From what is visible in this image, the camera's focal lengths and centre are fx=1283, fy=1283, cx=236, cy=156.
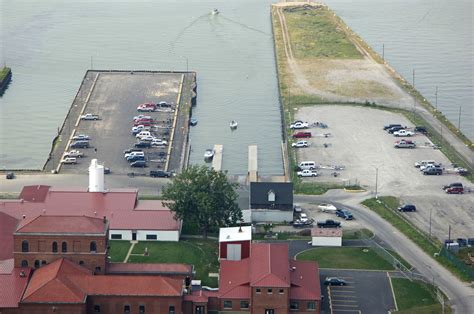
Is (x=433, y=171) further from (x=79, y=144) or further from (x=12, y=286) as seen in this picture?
(x=12, y=286)

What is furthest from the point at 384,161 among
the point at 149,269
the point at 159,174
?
the point at 149,269

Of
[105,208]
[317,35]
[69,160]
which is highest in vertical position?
[317,35]

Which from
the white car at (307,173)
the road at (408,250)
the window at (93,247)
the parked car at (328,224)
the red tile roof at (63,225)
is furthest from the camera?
the white car at (307,173)

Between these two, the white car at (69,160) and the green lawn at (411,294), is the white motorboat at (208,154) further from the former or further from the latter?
the green lawn at (411,294)

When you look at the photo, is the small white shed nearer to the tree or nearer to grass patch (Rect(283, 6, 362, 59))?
the tree

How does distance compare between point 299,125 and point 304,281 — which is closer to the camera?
point 304,281

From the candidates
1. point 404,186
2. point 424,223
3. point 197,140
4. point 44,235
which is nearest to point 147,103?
point 197,140

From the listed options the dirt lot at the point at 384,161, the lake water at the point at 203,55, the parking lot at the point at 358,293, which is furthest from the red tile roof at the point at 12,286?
the lake water at the point at 203,55

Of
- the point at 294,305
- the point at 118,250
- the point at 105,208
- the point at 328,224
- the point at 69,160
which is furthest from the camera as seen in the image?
the point at 69,160
